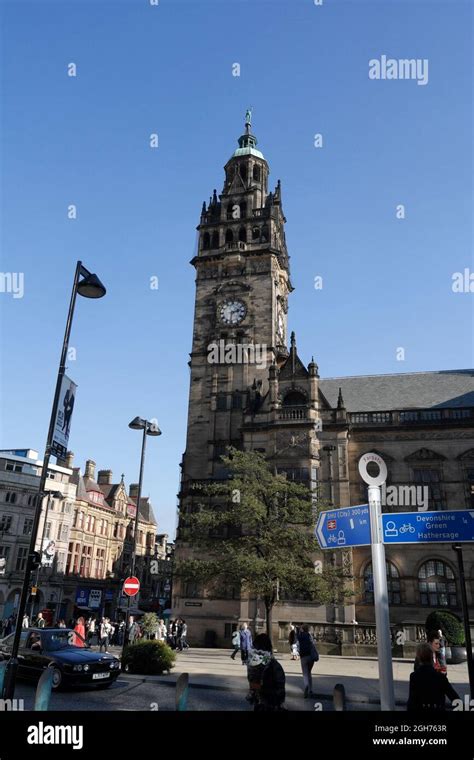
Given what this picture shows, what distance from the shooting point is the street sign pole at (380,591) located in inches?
317

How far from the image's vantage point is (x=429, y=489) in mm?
36188

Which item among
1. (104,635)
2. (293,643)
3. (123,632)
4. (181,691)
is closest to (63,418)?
(181,691)

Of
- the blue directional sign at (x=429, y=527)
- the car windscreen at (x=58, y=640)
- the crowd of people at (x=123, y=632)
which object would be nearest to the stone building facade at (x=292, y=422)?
the crowd of people at (x=123, y=632)

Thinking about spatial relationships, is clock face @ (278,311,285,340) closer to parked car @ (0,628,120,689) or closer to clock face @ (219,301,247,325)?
clock face @ (219,301,247,325)

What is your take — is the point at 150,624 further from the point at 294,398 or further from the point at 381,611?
the point at 294,398

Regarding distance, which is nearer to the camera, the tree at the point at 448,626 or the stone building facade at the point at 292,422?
the tree at the point at 448,626

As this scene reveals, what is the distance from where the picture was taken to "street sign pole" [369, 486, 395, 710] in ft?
26.3

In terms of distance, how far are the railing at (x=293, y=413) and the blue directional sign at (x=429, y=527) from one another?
2870 cm

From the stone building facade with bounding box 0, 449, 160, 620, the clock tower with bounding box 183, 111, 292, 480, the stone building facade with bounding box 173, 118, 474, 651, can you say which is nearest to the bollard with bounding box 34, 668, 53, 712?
the stone building facade with bounding box 173, 118, 474, 651

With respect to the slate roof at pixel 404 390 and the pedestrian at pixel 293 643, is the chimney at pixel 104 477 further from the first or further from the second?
the pedestrian at pixel 293 643

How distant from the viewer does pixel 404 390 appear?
42.9m

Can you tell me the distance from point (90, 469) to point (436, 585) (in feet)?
167

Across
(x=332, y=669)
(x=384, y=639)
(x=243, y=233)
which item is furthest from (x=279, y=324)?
(x=384, y=639)
